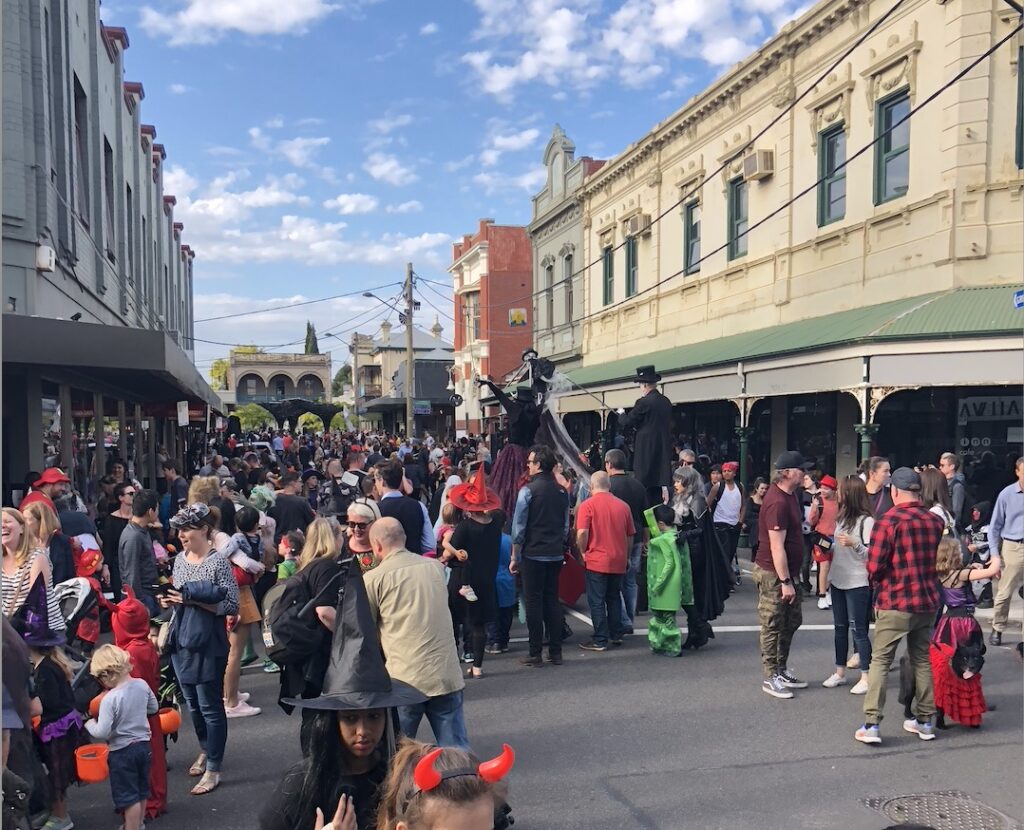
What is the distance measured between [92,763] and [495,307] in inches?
1407

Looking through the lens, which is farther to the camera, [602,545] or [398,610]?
[602,545]

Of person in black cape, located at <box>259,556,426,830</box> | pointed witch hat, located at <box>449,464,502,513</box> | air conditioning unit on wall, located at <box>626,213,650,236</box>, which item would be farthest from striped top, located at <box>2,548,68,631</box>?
air conditioning unit on wall, located at <box>626,213,650,236</box>

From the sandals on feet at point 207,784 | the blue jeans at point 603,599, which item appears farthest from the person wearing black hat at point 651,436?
the sandals on feet at point 207,784

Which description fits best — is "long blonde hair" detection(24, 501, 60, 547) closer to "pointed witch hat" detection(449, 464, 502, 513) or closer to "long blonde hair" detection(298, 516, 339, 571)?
"long blonde hair" detection(298, 516, 339, 571)

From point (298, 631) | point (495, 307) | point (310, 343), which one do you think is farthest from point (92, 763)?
point (310, 343)

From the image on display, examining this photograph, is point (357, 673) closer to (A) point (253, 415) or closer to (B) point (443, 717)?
(B) point (443, 717)

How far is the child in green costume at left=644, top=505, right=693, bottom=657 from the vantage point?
7.85 metres

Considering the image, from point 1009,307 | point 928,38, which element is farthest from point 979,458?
point 928,38

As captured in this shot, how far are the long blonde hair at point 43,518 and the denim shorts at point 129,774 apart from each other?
2.27 meters

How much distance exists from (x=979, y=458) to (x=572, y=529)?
7021 mm

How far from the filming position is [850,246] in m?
14.5

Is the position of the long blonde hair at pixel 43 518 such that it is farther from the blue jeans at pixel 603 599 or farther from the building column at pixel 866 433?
the building column at pixel 866 433

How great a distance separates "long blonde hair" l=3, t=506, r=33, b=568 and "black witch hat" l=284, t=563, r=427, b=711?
9.15 ft

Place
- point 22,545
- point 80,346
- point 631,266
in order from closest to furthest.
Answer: point 22,545 → point 80,346 → point 631,266
